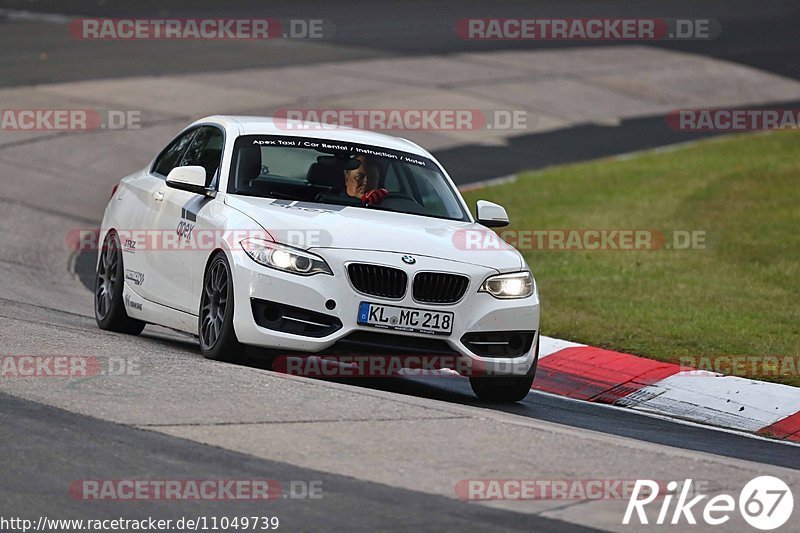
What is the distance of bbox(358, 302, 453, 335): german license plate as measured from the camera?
943cm

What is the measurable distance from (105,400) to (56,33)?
958 inches

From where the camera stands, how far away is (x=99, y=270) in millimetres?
12023

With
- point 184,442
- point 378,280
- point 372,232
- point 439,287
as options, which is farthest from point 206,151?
point 184,442

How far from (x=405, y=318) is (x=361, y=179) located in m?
1.58

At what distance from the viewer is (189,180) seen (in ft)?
34.1

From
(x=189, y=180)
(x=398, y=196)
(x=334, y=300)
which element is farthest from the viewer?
(x=398, y=196)

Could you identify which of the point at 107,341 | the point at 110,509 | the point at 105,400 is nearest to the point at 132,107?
the point at 107,341

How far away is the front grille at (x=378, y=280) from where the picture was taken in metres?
9.48

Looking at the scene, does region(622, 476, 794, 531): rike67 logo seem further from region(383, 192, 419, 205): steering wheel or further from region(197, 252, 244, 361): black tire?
region(383, 192, 419, 205): steering wheel

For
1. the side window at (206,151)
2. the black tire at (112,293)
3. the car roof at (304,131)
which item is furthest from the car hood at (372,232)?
the black tire at (112,293)

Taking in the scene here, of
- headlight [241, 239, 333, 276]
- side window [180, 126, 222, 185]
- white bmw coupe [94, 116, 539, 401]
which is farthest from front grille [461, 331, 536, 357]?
side window [180, 126, 222, 185]

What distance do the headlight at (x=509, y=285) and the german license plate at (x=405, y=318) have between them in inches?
13.4

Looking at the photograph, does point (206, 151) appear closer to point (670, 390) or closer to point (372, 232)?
point (372, 232)

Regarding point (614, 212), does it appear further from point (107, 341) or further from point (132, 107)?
point (107, 341)
